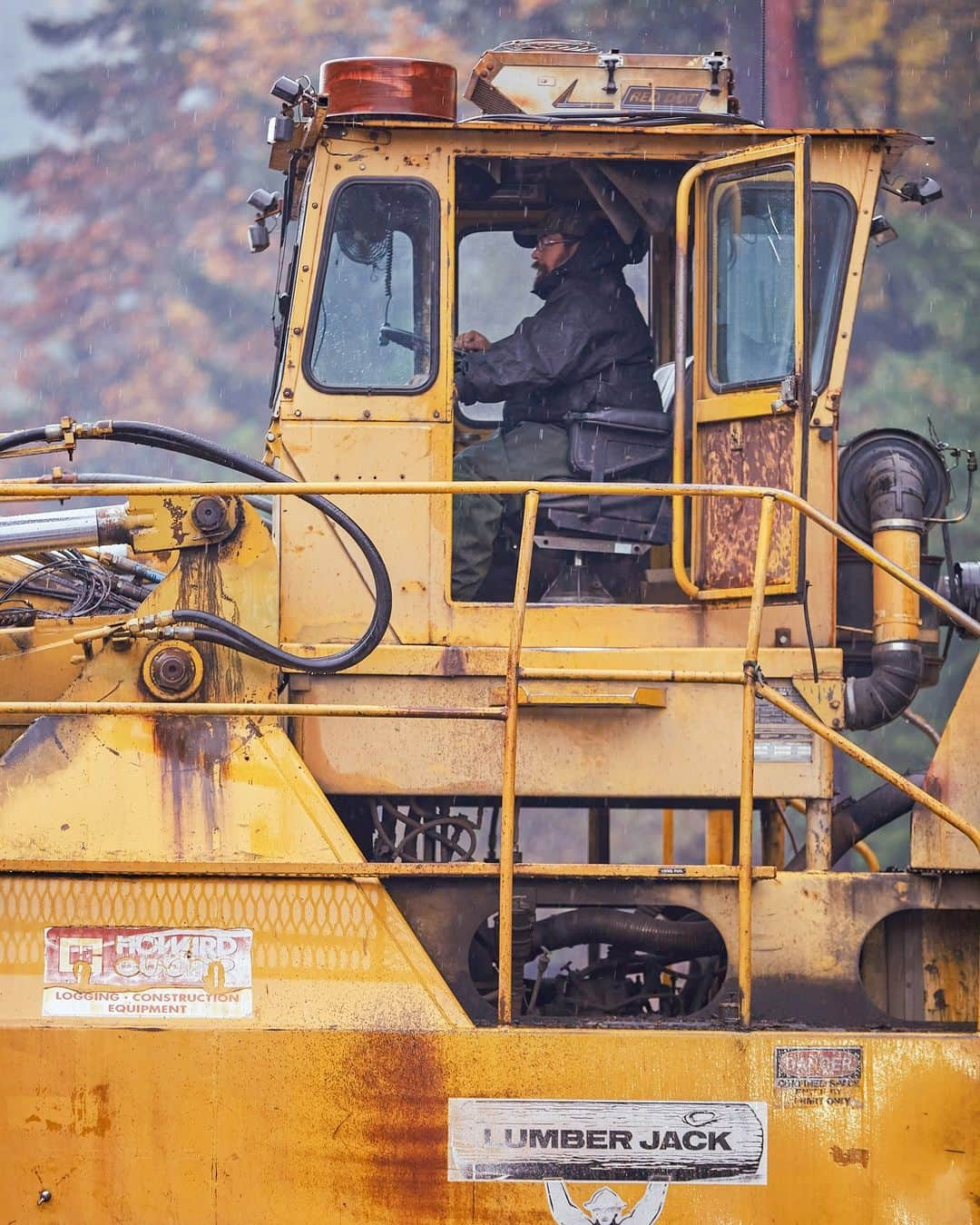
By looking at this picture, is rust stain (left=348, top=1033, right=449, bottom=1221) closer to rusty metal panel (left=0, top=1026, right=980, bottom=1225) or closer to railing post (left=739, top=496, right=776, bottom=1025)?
rusty metal panel (left=0, top=1026, right=980, bottom=1225)

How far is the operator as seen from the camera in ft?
17.3

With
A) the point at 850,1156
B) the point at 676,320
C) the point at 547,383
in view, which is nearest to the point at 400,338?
the point at 547,383

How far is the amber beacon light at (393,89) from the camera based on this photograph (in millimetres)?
5102

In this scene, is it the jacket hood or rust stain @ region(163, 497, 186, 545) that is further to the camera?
the jacket hood

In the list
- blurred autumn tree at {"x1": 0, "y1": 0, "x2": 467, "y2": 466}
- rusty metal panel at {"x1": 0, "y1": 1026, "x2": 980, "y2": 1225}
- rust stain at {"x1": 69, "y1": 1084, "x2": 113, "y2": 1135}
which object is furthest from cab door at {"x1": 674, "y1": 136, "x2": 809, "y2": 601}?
blurred autumn tree at {"x1": 0, "y1": 0, "x2": 467, "y2": 466}

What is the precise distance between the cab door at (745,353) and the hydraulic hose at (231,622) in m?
1.06

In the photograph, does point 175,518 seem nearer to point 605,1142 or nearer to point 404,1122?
point 404,1122

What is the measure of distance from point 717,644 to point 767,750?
424mm

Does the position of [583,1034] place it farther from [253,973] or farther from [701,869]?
[253,973]

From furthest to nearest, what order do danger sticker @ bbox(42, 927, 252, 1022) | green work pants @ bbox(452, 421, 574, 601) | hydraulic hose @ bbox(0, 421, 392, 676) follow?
1. green work pants @ bbox(452, 421, 574, 601)
2. hydraulic hose @ bbox(0, 421, 392, 676)
3. danger sticker @ bbox(42, 927, 252, 1022)

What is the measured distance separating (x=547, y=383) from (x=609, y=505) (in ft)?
1.60

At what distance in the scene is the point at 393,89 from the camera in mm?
5109

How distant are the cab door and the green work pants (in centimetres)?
48

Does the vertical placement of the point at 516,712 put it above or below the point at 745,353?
below
